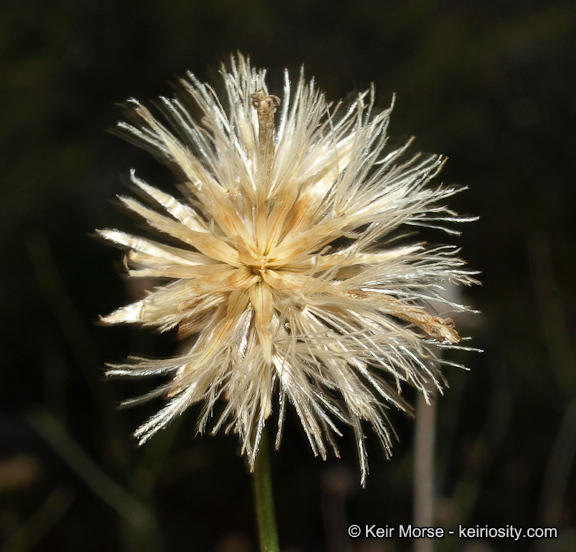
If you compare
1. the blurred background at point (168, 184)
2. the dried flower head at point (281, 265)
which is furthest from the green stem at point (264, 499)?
the blurred background at point (168, 184)

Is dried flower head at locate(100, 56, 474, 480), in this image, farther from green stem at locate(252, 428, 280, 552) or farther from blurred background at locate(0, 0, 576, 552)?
blurred background at locate(0, 0, 576, 552)

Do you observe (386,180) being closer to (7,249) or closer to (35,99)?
(7,249)

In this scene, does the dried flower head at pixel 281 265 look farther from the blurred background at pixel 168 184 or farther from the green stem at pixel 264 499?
the blurred background at pixel 168 184

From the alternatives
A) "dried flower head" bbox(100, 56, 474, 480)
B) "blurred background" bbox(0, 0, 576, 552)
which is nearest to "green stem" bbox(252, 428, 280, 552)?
"dried flower head" bbox(100, 56, 474, 480)

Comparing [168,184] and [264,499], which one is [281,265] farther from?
[168,184]

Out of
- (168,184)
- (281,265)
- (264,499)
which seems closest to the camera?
(264,499)

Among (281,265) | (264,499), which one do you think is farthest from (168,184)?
(264,499)
